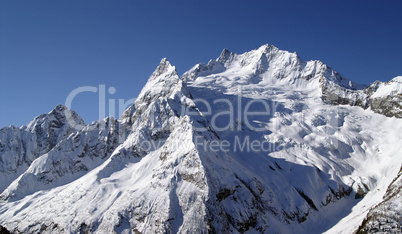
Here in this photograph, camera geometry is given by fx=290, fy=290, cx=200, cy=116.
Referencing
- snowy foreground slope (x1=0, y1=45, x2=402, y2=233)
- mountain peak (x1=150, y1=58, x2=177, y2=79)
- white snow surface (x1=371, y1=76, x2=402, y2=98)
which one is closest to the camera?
snowy foreground slope (x1=0, y1=45, x2=402, y2=233)

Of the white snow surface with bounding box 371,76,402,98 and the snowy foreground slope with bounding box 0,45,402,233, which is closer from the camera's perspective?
the snowy foreground slope with bounding box 0,45,402,233

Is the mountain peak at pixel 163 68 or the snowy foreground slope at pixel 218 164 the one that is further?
the mountain peak at pixel 163 68

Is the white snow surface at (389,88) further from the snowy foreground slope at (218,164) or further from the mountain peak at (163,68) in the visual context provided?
the mountain peak at (163,68)

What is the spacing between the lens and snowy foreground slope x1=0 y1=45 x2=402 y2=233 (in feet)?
232

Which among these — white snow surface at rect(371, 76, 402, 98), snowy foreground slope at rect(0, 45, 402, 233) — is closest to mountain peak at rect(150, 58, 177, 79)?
snowy foreground slope at rect(0, 45, 402, 233)

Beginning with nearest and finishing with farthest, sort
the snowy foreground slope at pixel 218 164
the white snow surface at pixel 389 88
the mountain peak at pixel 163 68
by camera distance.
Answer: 1. the snowy foreground slope at pixel 218 164
2. the white snow surface at pixel 389 88
3. the mountain peak at pixel 163 68

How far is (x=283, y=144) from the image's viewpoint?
357 ft

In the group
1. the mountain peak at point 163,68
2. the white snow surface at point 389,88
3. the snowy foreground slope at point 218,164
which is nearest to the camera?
the snowy foreground slope at point 218,164

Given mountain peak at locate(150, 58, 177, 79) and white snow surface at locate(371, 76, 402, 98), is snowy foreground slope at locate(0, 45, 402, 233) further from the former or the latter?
mountain peak at locate(150, 58, 177, 79)

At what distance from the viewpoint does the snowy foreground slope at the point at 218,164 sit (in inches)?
2788

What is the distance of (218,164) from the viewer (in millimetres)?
78125

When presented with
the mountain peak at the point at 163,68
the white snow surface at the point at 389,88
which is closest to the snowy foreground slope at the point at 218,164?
the white snow surface at the point at 389,88

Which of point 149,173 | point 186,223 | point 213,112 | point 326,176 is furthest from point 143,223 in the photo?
point 213,112

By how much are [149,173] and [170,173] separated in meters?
12.8
